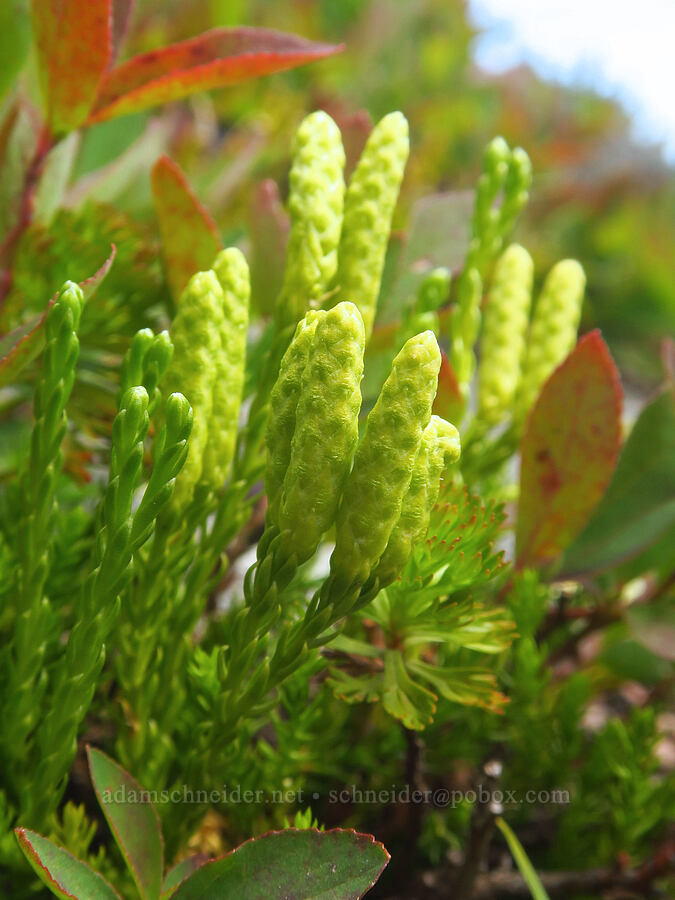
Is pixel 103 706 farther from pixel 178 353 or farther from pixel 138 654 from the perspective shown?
pixel 178 353

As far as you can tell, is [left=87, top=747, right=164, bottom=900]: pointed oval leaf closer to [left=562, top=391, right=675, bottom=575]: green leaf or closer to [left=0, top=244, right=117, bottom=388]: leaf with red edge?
[left=0, top=244, right=117, bottom=388]: leaf with red edge

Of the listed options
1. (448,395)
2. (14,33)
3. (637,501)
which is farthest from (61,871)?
(14,33)

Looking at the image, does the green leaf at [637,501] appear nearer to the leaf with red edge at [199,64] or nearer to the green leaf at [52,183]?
the leaf with red edge at [199,64]

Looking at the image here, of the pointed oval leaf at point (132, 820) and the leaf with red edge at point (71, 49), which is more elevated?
the leaf with red edge at point (71, 49)

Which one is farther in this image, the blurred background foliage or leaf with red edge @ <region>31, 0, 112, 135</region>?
the blurred background foliage

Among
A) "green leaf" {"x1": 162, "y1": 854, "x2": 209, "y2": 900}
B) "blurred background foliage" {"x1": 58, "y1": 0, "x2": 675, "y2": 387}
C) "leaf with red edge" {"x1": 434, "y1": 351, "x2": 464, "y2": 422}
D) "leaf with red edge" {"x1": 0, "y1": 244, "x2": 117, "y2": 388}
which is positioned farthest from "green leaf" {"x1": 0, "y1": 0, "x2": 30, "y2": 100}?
"green leaf" {"x1": 162, "y1": 854, "x2": 209, "y2": 900}

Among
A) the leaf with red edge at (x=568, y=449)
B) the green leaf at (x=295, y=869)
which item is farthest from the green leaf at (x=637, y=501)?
the green leaf at (x=295, y=869)
